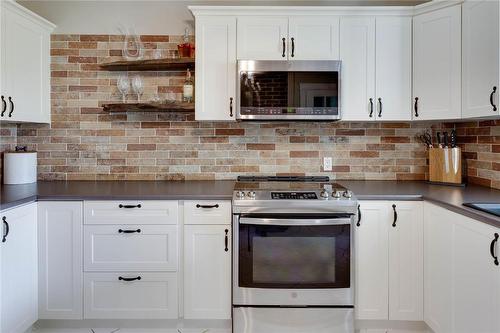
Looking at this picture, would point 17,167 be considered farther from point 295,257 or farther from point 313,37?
point 313,37

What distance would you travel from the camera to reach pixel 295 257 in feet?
7.45

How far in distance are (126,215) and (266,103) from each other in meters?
1.20

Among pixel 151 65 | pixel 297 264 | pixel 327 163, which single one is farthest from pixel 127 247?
pixel 327 163

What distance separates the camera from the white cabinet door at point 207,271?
2.35 metres

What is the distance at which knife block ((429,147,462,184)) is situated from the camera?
8.77 feet

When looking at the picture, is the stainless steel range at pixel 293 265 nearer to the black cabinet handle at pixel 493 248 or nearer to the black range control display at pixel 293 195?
the black range control display at pixel 293 195

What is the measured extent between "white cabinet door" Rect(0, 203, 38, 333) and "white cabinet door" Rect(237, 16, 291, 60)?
1.76 meters

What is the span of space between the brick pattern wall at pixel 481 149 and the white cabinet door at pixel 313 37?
1141mm

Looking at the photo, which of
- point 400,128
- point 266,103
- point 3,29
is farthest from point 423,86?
point 3,29

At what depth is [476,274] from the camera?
1.77 m

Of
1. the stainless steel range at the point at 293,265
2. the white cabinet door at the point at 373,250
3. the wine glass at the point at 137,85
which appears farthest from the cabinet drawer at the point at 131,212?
the white cabinet door at the point at 373,250

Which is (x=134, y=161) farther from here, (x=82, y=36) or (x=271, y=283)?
(x=271, y=283)

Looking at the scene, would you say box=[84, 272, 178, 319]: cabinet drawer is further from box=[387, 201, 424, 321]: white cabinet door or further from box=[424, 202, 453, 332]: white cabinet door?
box=[424, 202, 453, 332]: white cabinet door

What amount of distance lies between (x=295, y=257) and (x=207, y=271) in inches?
22.5
